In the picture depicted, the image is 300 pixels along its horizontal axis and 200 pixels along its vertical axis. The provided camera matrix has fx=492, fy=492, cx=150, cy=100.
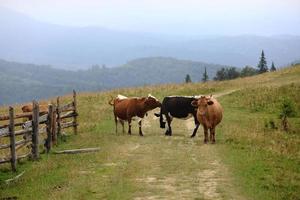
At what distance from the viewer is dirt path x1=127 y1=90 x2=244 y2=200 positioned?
1385 centimetres

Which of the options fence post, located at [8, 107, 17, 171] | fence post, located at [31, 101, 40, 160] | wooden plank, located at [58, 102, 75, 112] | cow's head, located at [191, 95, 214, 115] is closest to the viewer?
fence post, located at [8, 107, 17, 171]

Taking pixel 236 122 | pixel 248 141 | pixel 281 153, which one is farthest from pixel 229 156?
pixel 236 122

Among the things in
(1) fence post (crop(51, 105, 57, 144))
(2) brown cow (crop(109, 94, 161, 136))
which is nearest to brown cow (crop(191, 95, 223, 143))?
(2) brown cow (crop(109, 94, 161, 136))

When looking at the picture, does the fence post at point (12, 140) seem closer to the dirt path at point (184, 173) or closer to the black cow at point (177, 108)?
the dirt path at point (184, 173)

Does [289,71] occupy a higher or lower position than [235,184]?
higher

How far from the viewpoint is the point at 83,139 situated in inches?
973

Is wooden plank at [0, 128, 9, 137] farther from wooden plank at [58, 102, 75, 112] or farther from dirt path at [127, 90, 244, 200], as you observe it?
wooden plank at [58, 102, 75, 112]

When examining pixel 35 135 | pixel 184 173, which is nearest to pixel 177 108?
pixel 35 135

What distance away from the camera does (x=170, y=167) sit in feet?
56.7

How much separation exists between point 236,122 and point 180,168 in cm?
1438

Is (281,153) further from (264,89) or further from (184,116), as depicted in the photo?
(264,89)

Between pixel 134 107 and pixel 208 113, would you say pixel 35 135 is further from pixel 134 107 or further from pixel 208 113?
pixel 208 113

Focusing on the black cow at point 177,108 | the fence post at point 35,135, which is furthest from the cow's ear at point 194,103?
the fence post at point 35,135

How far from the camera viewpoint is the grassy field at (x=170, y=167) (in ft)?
46.9
